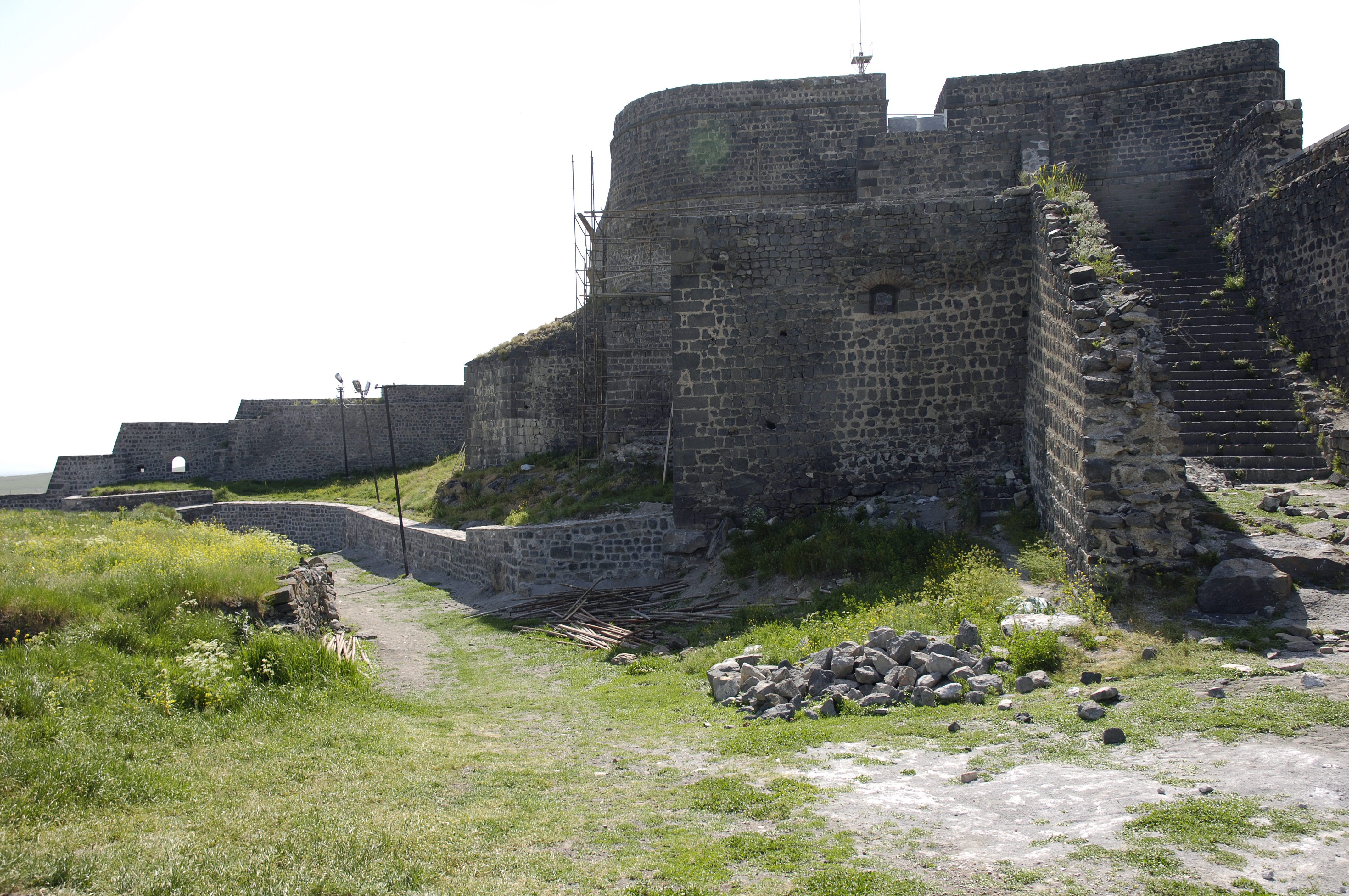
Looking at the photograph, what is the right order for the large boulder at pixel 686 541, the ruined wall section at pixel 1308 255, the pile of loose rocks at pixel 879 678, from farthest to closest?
the large boulder at pixel 686 541, the ruined wall section at pixel 1308 255, the pile of loose rocks at pixel 879 678

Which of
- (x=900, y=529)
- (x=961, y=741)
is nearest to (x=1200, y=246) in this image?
(x=900, y=529)

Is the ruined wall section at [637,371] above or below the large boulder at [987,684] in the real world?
above

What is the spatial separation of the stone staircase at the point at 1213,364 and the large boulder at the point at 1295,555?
84.9 inches

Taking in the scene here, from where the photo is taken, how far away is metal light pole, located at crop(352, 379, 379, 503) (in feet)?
86.9

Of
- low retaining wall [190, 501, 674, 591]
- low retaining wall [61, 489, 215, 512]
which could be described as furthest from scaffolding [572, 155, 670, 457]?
low retaining wall [61, 489, 215, 512]

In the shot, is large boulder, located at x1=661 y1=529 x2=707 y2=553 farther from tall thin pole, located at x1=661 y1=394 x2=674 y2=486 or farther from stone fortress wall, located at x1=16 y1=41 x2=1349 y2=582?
tall thin pole, located at x1=661 y1=394 x2=674 y2=486

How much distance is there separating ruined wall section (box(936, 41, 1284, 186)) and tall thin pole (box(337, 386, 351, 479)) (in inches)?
1068

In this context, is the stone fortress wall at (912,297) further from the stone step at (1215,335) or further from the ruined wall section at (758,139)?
Answer: the stone step at (1215,335)

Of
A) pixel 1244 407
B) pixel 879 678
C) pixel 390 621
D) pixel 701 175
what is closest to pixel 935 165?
pixel 701 175

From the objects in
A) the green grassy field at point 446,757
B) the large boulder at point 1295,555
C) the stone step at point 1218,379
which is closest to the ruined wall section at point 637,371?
the green grassy field at point 446,757

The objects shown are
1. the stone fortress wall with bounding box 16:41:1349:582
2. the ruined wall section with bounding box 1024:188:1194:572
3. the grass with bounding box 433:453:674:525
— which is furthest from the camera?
the grass with bounding box 433:453:674:525

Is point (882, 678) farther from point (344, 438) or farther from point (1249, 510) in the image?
point (344, 438)

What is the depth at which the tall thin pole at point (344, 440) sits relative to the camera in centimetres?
3512

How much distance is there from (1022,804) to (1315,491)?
23.1 feet
